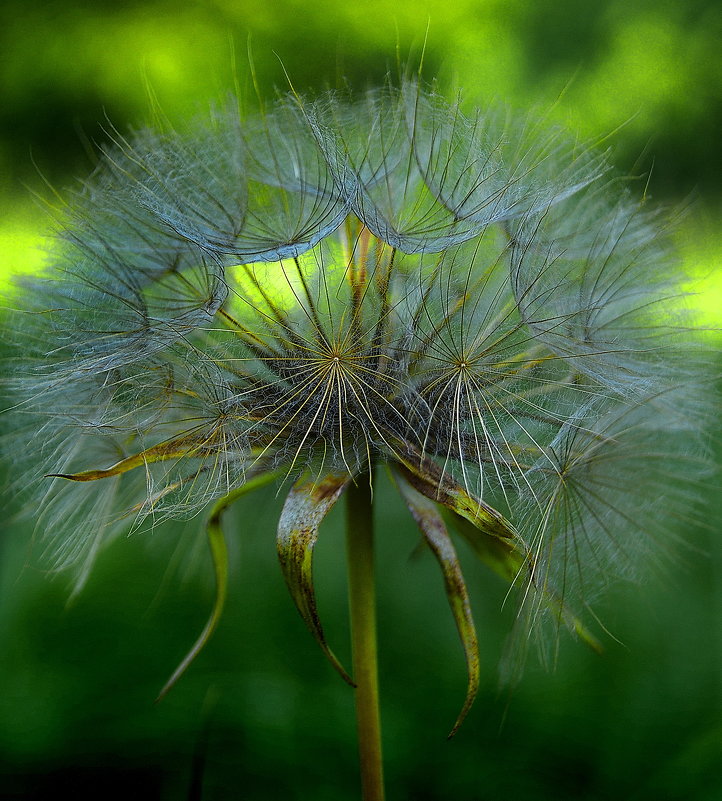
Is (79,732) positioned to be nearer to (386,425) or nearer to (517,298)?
(386,425)

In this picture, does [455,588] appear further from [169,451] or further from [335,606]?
[335,606]

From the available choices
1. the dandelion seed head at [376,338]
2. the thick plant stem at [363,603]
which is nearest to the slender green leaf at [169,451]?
the dandelion seed head at [376,338]

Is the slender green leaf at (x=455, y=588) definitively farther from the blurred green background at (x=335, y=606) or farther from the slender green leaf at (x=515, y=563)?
the blurred green background at (x=335, y=606)

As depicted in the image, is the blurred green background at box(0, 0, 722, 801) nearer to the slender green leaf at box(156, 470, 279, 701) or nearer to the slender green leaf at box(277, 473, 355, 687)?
the slender green leaf at box(156, 470, 279, 701)

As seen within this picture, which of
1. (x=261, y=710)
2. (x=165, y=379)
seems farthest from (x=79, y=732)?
(x=165, y=379)

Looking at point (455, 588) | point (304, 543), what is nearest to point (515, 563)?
point (455, 588)
